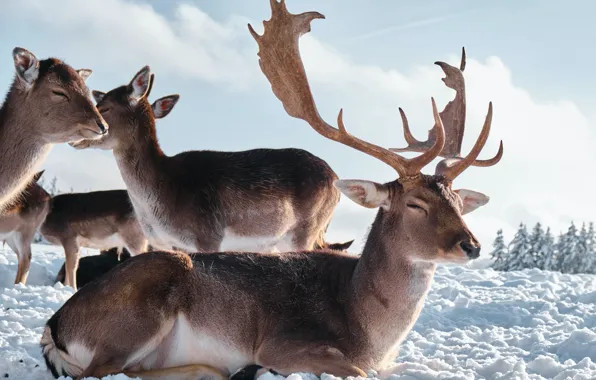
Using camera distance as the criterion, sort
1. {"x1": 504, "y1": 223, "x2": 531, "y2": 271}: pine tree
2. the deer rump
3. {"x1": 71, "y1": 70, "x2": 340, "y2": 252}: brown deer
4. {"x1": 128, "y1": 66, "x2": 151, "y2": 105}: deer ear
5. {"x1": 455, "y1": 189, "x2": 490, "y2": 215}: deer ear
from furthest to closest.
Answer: {"x1": 504, "y1": 223, "x2": 531, "y2": 271}: pine tree → {"x1": 128, "y1": 66, "x2": 151, "y2": 105}: deer ear → {"x1": 71, "y1": 70, "x2": 340, "y2": 252}: brown deer → {"x1": 455, "y1": 189, "x2": 490, "y2": 215}: deer ear → the deer rump

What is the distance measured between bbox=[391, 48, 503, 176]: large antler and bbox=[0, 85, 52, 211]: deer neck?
4083mm

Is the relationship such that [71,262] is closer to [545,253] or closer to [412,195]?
[412,195]

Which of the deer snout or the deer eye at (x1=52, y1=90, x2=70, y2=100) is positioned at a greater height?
the deer eye at (x1=52, y1=90, x2=70, y2=100)

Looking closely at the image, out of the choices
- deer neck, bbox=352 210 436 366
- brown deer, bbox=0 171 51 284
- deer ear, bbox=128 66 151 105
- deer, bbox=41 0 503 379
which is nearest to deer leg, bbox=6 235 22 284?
brown deer, bbox=0 171 51 284

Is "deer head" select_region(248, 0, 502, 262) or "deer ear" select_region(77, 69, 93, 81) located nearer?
"deer head" select_region(248, 0, 502, 262)

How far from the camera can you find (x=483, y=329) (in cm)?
847

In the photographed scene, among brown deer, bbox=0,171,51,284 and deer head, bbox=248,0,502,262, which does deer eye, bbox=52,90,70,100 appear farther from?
brown deer, bbox=0,171,51,284

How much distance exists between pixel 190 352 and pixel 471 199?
271 cm

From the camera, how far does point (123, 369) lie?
4.83 m

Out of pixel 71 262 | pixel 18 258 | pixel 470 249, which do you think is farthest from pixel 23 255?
pixel 470 249

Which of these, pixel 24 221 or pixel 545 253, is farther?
pixel 545 253

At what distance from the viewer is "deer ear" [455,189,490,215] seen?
5.97 meters

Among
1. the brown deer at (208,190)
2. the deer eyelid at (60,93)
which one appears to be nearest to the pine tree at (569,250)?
the brown deer at (208,190)

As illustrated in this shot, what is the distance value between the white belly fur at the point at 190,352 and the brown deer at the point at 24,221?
8.27m
